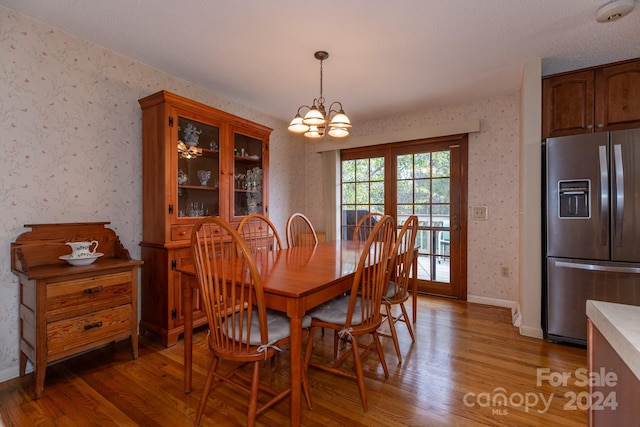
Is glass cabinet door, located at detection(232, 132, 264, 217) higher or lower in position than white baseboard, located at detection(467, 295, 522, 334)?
higher

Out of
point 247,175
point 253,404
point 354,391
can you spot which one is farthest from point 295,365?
point 247,175

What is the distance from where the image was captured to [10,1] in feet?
6.06

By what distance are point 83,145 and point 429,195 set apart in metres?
3.52

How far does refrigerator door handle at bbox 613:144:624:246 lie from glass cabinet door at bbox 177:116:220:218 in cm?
318

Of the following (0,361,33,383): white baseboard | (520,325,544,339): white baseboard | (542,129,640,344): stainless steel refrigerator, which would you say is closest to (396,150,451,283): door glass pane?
(520,325,544,339): white baseboard

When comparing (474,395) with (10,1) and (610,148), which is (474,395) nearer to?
(610,148)

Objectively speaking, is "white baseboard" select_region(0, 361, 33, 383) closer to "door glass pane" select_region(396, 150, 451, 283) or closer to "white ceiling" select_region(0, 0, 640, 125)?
"white ceiling" select_region(0, 0, 640, 125)

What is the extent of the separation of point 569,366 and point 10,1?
4.30 meters

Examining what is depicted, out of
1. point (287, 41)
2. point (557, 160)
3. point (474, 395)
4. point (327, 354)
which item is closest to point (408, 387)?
point (474, 395)

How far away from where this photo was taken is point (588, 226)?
7.59ft

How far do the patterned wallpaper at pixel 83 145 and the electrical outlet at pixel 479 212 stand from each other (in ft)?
0.26

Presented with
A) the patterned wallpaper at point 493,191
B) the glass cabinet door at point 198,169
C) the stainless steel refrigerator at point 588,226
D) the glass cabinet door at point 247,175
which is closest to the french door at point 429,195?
the patterned wallpaper at point 493,191

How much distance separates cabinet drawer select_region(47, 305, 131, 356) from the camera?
5.88 feet

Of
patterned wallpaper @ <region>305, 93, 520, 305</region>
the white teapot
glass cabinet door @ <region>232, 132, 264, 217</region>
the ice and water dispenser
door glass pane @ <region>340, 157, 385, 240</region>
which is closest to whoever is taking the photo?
the white teapot
